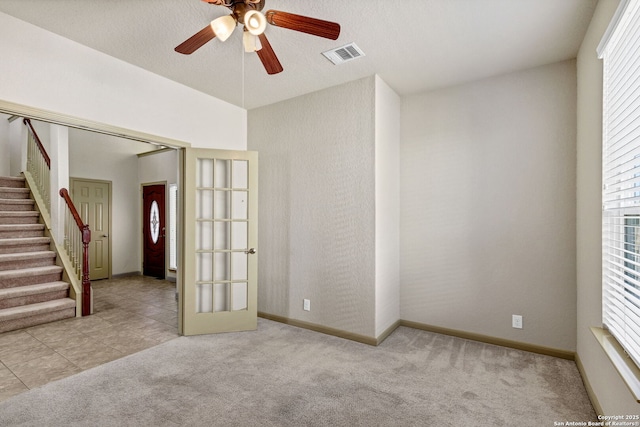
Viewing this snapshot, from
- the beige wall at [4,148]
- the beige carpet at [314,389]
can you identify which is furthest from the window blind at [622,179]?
the beige wall at [4,148]

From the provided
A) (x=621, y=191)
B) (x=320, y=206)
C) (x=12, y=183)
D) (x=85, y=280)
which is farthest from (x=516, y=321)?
(x=12, y=183)

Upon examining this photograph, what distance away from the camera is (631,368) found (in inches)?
61.1

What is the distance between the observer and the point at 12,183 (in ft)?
17.7

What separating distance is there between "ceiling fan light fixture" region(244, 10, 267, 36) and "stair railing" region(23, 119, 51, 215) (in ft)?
17.3

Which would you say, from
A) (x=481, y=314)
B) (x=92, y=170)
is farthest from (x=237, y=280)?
(x=92, y=170)

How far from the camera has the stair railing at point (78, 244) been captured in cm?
440

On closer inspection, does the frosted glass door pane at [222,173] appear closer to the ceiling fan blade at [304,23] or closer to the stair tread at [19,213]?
the ceiling fan blade at [304,23]

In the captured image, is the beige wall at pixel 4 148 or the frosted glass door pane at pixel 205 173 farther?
the beige wall at pixel 4 148

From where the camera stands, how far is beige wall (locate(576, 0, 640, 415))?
1941 millimetres

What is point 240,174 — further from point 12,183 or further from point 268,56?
point 12,183

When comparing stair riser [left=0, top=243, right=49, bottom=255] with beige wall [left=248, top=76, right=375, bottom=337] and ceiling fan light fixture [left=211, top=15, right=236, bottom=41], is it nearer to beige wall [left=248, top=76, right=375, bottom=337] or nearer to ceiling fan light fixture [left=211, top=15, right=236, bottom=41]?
beige wall [left=248, top=76, right=375, bottom=337]

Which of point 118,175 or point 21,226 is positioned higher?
point 118,175

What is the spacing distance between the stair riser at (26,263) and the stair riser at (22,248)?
0.79 feet

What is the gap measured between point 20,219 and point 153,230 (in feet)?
7.93
